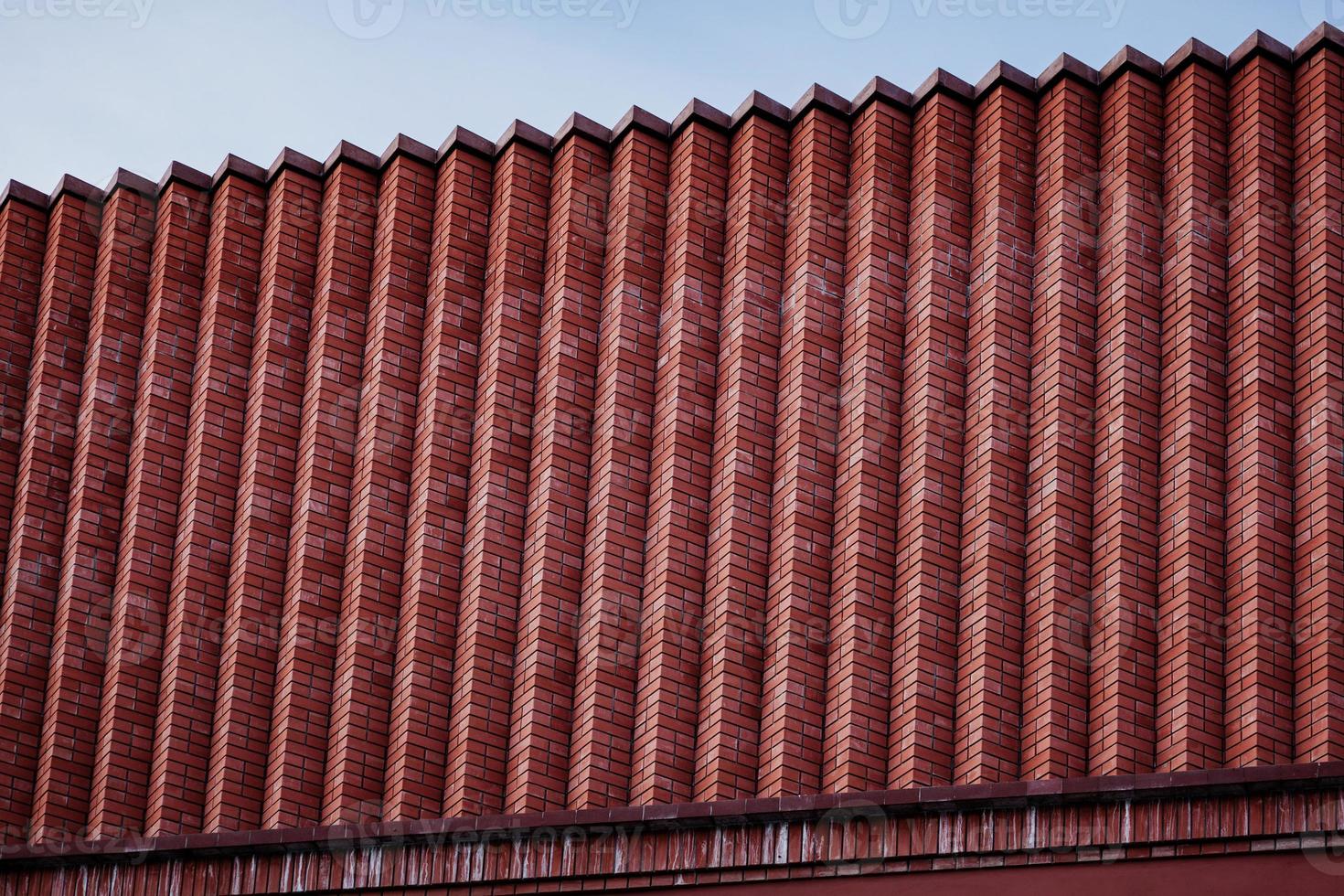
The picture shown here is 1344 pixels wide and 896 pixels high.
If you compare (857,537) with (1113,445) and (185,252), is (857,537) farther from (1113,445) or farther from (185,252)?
(185,252)

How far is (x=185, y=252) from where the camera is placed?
65.1ft

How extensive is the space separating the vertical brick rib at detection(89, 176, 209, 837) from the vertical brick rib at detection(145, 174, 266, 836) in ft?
0.29

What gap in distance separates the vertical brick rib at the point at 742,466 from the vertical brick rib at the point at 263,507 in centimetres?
321

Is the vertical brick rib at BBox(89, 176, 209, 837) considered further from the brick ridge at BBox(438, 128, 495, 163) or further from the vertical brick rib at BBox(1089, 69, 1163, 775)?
the vertical brick rib at BBox(1089, 69, 1163, 775)

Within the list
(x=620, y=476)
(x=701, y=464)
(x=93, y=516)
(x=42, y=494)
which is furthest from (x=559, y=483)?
(x=42, y=494)

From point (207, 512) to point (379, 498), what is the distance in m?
1.37

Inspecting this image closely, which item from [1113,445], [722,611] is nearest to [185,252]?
[722,611]

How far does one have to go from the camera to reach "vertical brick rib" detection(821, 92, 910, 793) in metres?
16.3

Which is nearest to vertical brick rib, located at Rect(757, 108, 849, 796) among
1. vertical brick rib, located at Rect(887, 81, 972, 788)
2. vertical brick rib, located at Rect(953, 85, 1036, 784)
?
vertical brick rib, located at Rect(887, 81, 972, 788)

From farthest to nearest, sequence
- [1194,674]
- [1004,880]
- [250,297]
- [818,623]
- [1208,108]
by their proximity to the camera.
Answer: [250,297]
[1208,108]
[818,623]
[1194,674]
[1004,880]

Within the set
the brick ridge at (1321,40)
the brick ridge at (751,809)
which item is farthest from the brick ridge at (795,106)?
the brick ridge at (751,809)

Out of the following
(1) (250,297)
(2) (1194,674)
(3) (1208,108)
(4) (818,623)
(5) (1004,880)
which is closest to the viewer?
(5) (1004,880)

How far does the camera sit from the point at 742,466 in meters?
17.5

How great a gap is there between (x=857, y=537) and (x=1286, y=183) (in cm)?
397
